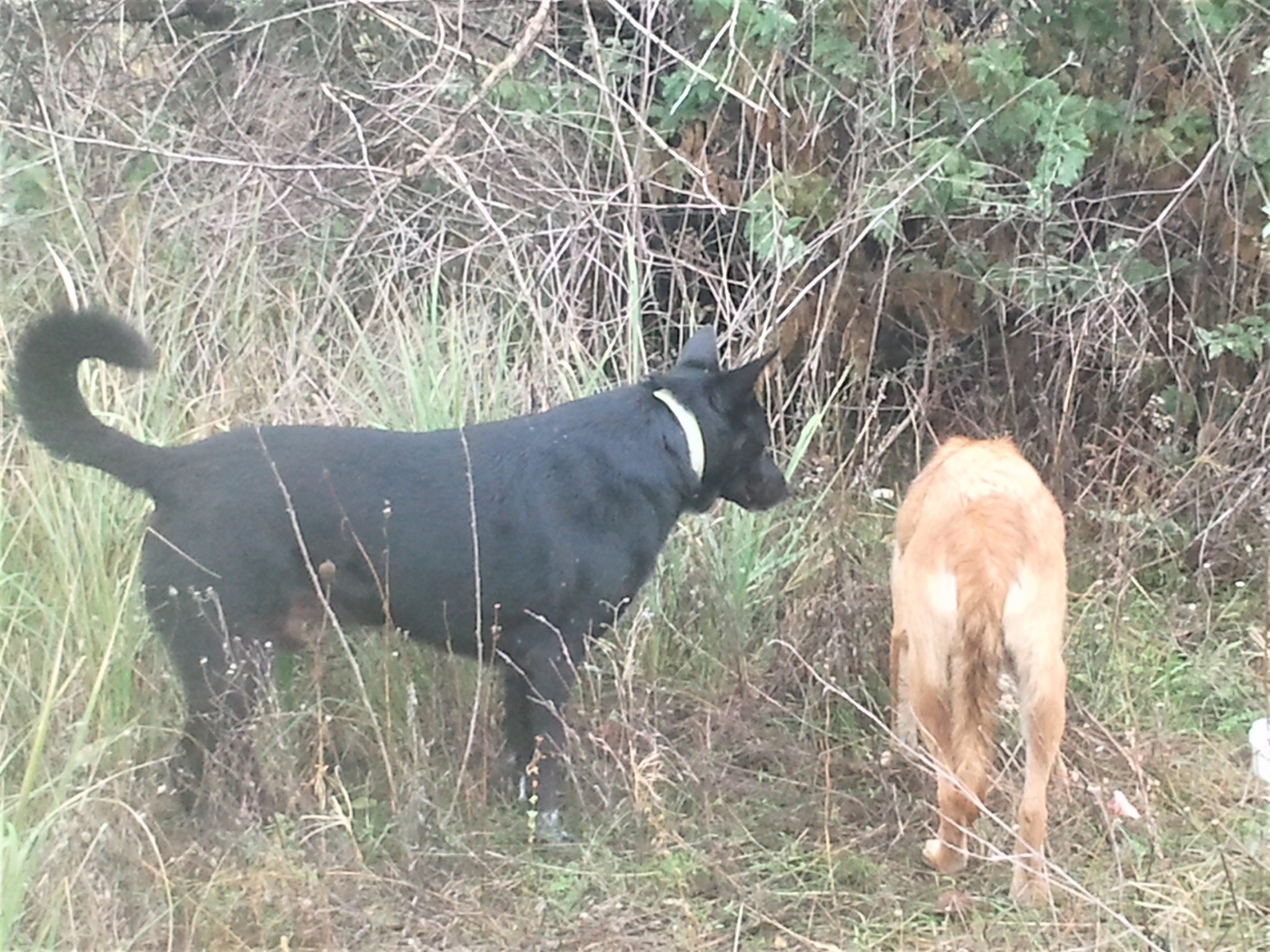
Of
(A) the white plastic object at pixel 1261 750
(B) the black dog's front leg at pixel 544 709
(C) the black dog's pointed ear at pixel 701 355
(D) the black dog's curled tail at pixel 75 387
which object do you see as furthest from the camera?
(C) the black dog's pointed ear at pixel 701 355

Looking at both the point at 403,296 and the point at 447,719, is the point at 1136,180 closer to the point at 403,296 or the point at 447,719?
the point at 403,296

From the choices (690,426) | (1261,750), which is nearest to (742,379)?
(690,426)

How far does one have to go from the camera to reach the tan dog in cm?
270

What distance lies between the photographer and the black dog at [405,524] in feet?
9.79

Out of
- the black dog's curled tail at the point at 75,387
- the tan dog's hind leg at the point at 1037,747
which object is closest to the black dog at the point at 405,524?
Answer: the black dog's curled tail at the point at 75,387

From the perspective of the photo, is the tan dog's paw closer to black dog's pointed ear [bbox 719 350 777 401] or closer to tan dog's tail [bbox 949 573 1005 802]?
tan dog's tail [bbox 949 573 1005 802]

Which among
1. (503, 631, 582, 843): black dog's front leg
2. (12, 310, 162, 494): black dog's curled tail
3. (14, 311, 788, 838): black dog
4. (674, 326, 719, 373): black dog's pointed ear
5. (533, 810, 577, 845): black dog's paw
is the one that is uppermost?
(12, 310, 162, 494): black dog's curled tail

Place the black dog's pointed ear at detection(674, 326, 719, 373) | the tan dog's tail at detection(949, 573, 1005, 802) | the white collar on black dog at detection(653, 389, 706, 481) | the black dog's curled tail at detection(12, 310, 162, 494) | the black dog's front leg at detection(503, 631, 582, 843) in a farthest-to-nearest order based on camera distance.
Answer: the black dog's pointed ear at detection(674, 326, 719, 373) → the white collar on black dog at detection(653, 389, 706, 481) → the black dog's front leg at detection(503, 631, 582, 843) → the black dog's curled tail at detection(12, 310, 162, 494) → the tan dog's tail at detection(949, 573, 1005, 802)

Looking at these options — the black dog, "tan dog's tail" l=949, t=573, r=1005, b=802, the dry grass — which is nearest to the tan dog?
"tan dog's tail" l=949, t=573, r=1005, b=802

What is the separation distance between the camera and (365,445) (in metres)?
3.21

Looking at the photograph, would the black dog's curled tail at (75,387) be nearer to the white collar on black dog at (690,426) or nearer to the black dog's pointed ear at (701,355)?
the white collar on black dog at (690,426)

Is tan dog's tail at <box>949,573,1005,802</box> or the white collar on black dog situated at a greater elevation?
the white collar on black dog

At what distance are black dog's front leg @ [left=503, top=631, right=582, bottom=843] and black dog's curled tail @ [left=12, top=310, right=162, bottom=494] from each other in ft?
3.50

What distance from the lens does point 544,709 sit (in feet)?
10.8
